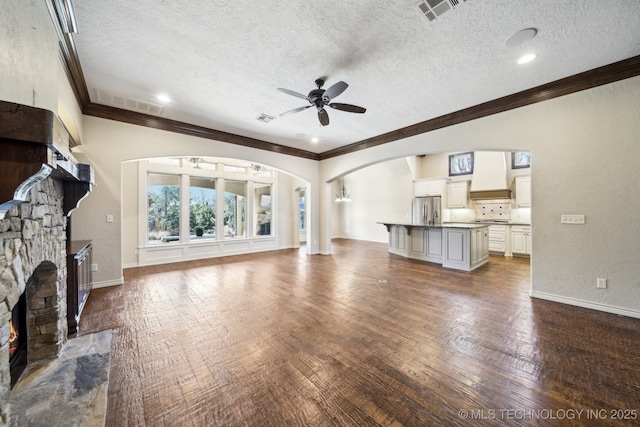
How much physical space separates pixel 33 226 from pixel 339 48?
3.11m

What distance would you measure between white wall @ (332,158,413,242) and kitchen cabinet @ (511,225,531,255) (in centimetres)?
332

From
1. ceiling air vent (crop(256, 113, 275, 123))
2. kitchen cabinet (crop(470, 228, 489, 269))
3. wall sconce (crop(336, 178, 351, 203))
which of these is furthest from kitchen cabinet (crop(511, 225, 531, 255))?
ceiling air vent (crop(256, 113, 275, 123))

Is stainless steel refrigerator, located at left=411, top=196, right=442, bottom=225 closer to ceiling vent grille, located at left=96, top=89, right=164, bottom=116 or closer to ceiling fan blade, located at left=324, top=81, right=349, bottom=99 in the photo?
ceiling fan blade, located at left=324, top=81, right=349, bottom=99

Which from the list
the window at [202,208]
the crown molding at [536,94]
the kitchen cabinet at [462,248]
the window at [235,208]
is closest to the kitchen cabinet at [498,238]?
A: the kitchen cabinet at [462,248]

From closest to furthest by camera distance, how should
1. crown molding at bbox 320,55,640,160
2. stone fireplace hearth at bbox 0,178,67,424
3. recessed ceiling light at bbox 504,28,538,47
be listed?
stone fireplace hearth at bbox 0,178,67,424 < recessed ceiling light at bbox 504,28,538,47 < crown molding at bbox 320,55,640,160

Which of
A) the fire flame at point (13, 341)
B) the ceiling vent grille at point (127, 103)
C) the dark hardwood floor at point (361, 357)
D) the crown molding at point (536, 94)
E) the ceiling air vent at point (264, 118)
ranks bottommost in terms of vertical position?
the dark hardwood floor at point (361, 357)

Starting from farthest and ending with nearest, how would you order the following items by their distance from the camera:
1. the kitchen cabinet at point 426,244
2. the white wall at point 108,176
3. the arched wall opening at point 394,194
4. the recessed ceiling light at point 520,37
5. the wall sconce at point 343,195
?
the wall sconce at point 343,195 → the arched wall opening at point 394,194 → the kitchen cabinet at point 426,244 → the white wall at point 108,176 → the recessed ceiling light at point 520,37

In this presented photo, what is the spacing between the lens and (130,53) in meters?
2.76

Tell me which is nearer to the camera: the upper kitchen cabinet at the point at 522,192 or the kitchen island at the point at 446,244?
the kitchen island at the point at 446,244

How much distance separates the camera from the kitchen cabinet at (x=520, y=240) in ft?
22.5

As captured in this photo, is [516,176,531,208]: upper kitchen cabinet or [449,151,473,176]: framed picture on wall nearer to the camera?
[516,176,531,208]: upper kitchen cabinet

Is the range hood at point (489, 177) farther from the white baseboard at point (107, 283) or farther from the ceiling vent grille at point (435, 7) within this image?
the white baseboard at point (107, 283)

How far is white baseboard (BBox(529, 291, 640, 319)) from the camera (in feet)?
9.70

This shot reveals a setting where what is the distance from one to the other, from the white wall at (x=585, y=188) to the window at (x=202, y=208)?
6.86 meters
